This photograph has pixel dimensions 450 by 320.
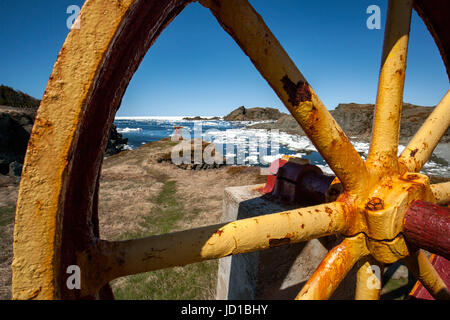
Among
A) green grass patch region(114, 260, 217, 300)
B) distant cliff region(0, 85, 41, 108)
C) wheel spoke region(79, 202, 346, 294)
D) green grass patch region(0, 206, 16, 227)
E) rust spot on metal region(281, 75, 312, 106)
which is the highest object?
distant cliff region(0, 85, 41, 108)

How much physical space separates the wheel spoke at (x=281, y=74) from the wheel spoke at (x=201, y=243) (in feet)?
1.10

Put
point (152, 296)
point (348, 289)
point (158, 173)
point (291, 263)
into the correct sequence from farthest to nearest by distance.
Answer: point (158, 173) → point (152, 296) → point (348, 289) → point (291, 263)

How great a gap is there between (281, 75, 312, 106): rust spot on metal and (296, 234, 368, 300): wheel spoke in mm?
834

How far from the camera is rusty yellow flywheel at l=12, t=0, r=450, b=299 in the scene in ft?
1.89

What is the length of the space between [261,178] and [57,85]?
6382 millimetres

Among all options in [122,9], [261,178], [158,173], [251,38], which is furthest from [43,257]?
[158,173]

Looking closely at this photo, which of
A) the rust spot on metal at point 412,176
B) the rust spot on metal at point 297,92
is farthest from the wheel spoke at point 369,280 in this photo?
the rust spot on metal at point 297,92

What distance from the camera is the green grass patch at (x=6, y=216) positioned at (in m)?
5.10

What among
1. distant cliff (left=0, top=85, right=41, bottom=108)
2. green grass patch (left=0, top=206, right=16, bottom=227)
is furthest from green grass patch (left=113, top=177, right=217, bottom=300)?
distant cliff (left=0, top=85, right=41, bottom=108)

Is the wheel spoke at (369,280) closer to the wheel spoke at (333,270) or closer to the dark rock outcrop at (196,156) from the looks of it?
the wheel spoke at (333,270)

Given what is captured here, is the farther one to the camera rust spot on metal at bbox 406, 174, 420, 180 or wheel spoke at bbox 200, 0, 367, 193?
rust spot on metal at bbox 406, 174, 420, 180

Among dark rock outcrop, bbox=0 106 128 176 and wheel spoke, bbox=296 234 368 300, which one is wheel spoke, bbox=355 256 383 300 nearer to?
wheel spoke, bbox=296 234 368 300
